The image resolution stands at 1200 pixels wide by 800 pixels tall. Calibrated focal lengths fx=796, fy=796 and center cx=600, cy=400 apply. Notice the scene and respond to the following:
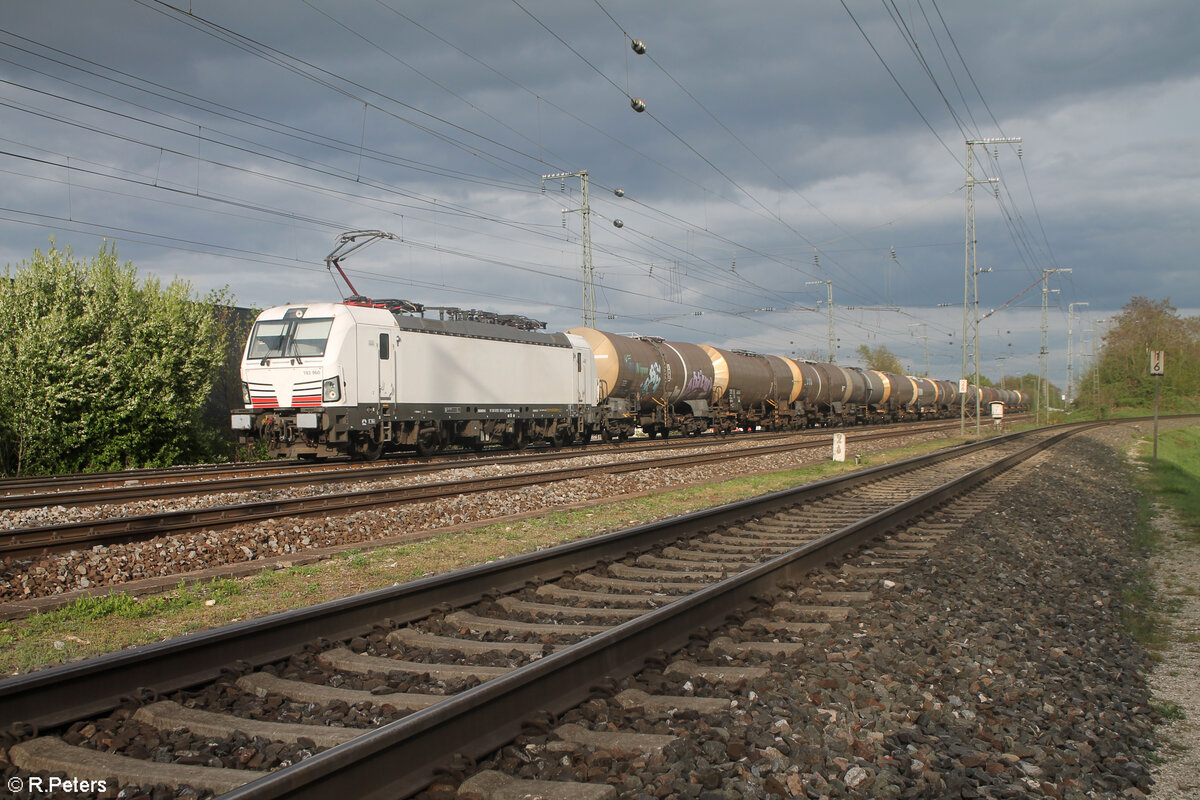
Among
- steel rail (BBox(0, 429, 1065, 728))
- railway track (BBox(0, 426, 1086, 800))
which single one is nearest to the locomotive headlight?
steel rail (BBox(0, 429, 1065, 728))

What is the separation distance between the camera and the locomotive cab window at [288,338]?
16656 mm

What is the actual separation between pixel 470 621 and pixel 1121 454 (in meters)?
28.0

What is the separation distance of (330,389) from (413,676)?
1332 centimetres

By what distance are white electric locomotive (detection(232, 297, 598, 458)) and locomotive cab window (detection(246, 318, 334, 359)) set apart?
2cm

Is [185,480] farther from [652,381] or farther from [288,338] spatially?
[652,381]

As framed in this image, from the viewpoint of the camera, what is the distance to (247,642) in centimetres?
419

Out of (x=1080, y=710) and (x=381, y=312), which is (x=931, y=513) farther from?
(x=381, y=312)

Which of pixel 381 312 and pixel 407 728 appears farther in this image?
pixel 381 312

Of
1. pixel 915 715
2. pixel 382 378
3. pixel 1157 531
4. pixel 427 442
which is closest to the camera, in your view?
pixel 915 715

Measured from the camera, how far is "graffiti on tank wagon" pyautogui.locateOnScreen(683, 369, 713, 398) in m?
29.5

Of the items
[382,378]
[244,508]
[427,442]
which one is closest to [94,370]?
[382,378]

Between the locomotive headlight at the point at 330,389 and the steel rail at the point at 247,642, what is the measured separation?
10.8m

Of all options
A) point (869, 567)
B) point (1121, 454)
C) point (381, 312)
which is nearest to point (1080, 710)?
point (869, 567)

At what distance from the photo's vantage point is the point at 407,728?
2.82m
